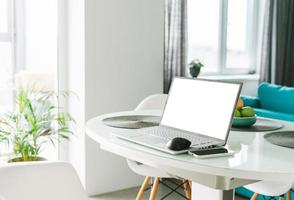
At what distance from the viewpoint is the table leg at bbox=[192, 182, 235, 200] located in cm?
162

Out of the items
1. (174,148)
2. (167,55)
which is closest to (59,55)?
(167,55)

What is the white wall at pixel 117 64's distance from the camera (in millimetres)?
3373

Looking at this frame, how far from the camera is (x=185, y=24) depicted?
4.17 metres

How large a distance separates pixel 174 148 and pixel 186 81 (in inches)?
18.0

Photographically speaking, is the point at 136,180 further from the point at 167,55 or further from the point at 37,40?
the point at 37,40

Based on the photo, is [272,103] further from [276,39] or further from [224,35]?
[276,39]

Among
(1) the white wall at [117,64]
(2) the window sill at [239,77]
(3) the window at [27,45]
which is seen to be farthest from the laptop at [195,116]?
(2) the window sill at [239,77]

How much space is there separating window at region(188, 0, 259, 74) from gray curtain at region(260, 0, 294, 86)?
0.92 ft

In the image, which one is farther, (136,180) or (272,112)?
(136,180)

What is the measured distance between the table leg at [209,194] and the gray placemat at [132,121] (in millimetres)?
346

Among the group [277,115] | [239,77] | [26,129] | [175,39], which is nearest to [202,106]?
[277,115]

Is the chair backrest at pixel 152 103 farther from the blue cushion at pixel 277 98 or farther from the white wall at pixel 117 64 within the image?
the blue cushion at pixel 277 98

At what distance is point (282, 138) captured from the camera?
1.70 m

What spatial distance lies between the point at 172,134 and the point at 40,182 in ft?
1.73
